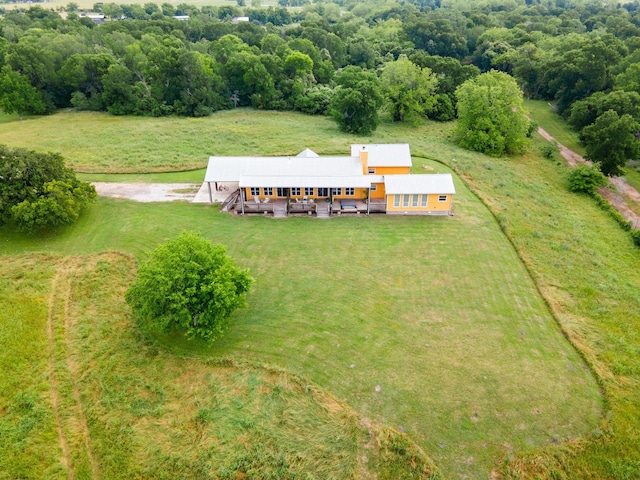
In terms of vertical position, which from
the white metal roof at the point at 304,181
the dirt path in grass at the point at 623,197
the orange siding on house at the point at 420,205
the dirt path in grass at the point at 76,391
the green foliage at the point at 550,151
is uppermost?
the white metal roof at the point at 304,181

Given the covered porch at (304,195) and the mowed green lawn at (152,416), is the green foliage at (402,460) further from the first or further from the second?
the covered porch at (304,195)

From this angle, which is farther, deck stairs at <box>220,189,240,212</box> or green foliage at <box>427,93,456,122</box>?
green foliage at <box>427,93,456,122</box>

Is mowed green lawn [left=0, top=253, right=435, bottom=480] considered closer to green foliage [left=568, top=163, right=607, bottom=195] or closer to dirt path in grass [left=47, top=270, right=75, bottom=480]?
dirt path in grass [left=47, top=270, right=75, bottom=480]

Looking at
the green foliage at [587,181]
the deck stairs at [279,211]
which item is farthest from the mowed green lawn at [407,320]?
the green foliage at [587,181]

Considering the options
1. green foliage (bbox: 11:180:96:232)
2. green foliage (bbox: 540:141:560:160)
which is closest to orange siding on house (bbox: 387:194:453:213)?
green foliage (bbox: 540:141:560:160)

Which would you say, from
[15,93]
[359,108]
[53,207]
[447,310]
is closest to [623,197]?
[447,310]

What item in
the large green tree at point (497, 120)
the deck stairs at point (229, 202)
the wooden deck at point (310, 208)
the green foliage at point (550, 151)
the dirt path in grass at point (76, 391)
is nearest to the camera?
the dirt path in grass at point (76, 391)

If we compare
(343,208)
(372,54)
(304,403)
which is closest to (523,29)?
(372,54)
